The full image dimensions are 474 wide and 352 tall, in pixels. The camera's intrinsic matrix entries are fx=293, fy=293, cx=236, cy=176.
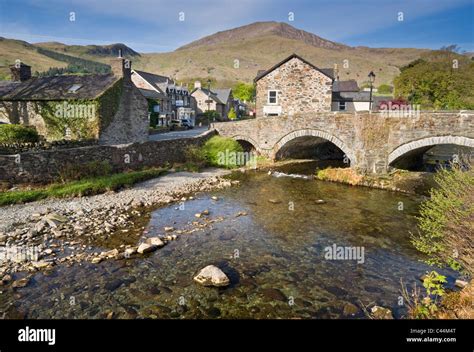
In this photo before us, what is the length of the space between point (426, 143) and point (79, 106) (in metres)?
24.1

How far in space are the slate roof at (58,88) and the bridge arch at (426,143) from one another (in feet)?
71.1

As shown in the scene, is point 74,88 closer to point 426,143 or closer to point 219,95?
point 426,143

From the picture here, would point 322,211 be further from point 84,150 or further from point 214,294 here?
point 84,150

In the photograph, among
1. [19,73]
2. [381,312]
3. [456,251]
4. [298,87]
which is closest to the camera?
[456,251]

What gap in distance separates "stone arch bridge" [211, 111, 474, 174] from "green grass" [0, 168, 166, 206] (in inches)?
491

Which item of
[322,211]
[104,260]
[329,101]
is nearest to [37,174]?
[104,260]

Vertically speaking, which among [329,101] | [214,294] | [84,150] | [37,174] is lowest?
[214,294]

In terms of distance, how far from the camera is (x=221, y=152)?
26.2 metres

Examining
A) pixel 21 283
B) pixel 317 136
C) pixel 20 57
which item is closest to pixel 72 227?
pixel 21 283

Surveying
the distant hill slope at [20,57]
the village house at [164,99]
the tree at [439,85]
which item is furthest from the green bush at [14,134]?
the distant hill slope at [20,57]

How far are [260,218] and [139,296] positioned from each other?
24.3 feet

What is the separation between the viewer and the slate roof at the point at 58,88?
22883 mm
